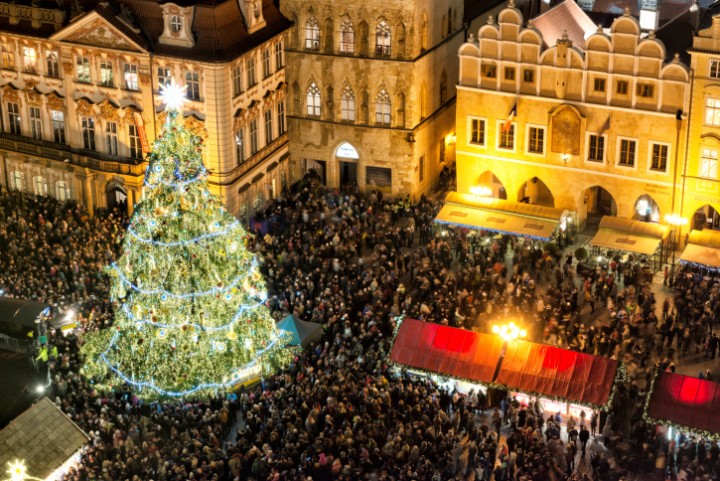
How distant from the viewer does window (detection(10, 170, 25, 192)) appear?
85.9m

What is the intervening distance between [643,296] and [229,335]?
2257cm

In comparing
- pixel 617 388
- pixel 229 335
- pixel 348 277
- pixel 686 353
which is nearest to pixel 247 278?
pixel 229 335

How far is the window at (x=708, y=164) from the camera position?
75.6m

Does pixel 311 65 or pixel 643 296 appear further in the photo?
pixel 311 65

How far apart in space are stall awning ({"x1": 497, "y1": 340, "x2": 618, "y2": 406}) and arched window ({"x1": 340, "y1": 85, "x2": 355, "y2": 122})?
28.7m

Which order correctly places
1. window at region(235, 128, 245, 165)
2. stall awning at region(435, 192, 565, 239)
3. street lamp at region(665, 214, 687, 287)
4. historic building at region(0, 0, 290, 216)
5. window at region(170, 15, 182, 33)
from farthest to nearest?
window at region(235, 128, 245, 165)
historic building at region(0, 0, 290, 216)
window at region(170, 15, 182, 33)
stall awning at region(435, 192, 565, 239)
street lamp at region(665, 214, 687, 287)

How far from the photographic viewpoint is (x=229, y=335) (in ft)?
200

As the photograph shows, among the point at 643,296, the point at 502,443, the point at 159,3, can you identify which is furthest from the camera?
the point at 159,3

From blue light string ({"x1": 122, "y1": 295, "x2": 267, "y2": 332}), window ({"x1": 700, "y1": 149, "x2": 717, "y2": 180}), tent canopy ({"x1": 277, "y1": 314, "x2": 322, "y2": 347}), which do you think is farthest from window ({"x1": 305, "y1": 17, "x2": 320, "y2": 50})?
blue light string ({"x1": 122, "y1": 295, "x2": 267, "y2": 332})

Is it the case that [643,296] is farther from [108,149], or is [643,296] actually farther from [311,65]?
[108,149]

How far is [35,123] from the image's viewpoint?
3334 inches

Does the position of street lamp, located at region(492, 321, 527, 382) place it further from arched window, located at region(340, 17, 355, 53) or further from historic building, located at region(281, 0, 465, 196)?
arched window, located at region(340, 17, 355, 53)

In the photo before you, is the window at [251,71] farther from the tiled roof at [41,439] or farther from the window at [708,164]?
the tiled roof at [41,439]

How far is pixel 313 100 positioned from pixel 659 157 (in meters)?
22.5
